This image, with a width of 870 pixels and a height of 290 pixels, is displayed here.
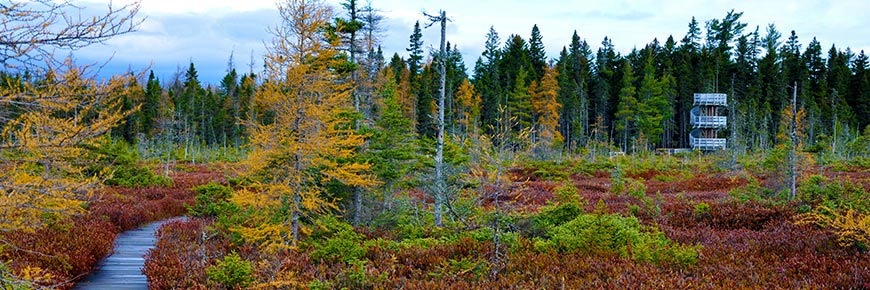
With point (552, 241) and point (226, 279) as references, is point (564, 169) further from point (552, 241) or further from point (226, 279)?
point (226, 279)

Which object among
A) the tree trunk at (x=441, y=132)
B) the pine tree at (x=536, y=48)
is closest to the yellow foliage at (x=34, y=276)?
the tree trunk at (x=441, y=132)

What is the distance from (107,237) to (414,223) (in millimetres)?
7955

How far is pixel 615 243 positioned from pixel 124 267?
1043cm

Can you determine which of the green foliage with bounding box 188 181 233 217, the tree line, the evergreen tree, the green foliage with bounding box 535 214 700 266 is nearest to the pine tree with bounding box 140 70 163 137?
the tree line

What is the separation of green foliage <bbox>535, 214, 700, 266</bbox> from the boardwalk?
8035mm

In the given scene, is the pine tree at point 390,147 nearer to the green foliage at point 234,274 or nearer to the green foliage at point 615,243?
the green foliage at point 615,243

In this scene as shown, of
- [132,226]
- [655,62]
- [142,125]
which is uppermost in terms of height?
[655,62]

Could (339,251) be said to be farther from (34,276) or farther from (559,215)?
(559,215)

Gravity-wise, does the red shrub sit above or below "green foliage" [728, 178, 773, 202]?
below

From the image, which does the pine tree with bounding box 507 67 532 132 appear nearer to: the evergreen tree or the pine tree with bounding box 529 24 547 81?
the pine tree with bounding box 529 24 547 81

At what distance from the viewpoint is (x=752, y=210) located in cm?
1407

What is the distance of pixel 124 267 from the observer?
12.2m

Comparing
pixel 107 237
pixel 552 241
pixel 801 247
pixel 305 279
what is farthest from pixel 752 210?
pixel 107 237

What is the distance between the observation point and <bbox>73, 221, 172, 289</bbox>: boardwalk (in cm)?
1066
